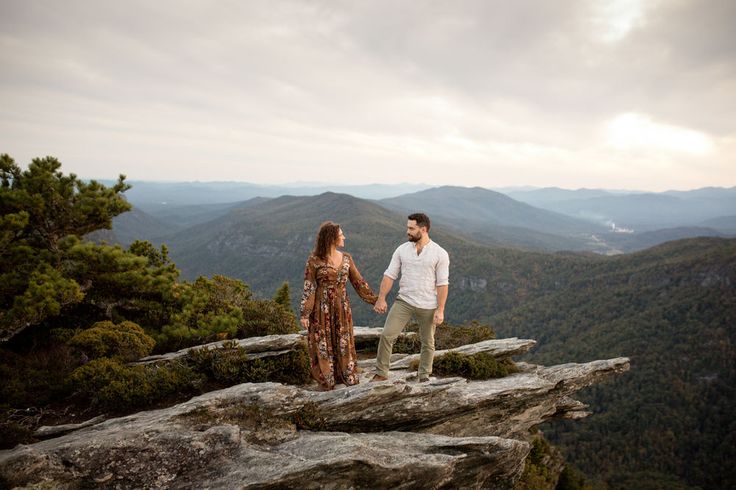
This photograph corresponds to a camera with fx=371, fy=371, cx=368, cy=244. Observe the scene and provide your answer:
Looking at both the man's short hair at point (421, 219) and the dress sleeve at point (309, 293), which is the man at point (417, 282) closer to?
the man's short hair at point (421, 219)

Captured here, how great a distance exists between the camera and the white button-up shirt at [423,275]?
28.3 ft

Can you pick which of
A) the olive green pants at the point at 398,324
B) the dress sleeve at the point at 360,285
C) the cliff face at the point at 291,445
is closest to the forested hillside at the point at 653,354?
the cliff face at the point at 291,445

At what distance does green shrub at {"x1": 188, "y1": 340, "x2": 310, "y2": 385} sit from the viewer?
30.5 feet

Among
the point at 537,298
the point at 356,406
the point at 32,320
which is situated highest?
the point at 32,320

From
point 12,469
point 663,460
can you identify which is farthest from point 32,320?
point 663,460

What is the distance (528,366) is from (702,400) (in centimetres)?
13475

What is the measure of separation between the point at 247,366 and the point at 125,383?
2645mm

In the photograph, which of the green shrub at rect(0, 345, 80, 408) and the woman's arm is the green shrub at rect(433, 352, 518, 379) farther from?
the green shrub at rect(0, 345, 80, 408)

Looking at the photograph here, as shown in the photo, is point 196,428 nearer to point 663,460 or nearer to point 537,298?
point 663,460

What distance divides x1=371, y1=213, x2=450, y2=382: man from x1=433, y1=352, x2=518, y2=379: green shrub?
10.3ft

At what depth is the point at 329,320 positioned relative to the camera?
28.0 ft

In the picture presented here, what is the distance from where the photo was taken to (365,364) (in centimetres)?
1173

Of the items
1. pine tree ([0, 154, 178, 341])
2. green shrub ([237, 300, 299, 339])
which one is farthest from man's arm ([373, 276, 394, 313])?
pine tree ([0, 154, 178, 341])

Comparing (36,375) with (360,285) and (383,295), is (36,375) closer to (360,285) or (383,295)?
(360,285)
